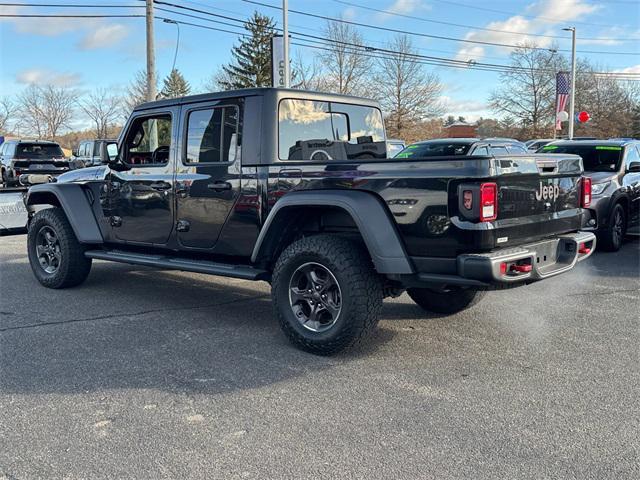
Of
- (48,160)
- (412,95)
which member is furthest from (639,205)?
(412,95)

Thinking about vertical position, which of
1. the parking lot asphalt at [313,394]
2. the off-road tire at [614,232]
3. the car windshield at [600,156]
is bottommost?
the parking lot asphalt at [313,394]

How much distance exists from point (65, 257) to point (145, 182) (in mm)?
1488

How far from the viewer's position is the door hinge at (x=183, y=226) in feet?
17.8

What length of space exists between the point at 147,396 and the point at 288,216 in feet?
5.58

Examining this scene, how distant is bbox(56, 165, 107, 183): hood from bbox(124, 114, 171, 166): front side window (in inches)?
13.0

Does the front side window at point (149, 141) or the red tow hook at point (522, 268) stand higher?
the front side window at point (149, 141)

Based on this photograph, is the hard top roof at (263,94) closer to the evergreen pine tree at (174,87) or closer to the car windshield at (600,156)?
the car windshield at (600,156)

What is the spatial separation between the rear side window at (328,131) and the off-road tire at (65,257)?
288 cm

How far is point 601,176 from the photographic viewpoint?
923 centimetres

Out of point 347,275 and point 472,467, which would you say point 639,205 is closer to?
point 347,275

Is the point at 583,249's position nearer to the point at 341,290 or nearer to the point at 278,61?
the point at 341,290

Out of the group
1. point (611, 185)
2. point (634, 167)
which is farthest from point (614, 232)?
point (634, 167)

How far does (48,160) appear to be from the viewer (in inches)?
790

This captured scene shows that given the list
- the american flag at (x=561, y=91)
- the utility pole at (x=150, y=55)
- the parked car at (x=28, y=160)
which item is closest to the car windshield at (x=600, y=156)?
the utility pole at (x=150, y=55)
